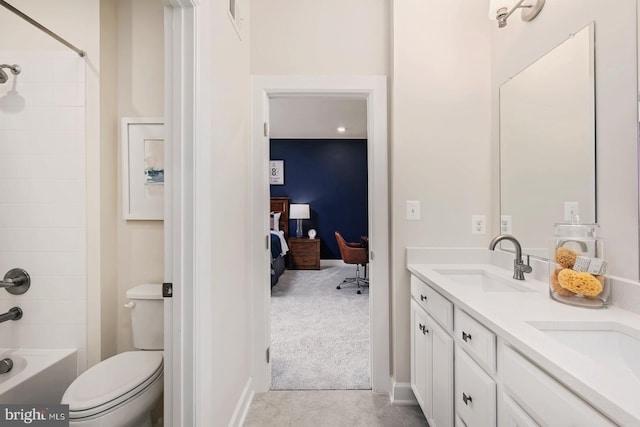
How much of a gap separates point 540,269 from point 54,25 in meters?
2.99

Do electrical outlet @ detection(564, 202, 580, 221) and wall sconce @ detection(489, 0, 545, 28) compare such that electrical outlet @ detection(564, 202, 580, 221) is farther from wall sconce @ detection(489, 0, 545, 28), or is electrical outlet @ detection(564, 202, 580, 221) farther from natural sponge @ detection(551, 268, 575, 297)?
wall sconce @ detection(489, 0, 545, 28)

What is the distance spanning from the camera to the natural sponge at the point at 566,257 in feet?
3.55

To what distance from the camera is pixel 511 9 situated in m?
1.54

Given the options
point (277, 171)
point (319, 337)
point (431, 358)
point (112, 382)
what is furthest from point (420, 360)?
point (277, 171)

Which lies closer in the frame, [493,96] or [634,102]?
[634,102]

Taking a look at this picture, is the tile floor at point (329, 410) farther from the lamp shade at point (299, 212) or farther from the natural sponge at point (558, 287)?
the lamp shade at point (299, 212)

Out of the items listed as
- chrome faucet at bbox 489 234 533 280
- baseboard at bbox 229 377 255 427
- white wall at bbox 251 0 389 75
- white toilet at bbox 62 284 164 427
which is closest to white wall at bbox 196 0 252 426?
baseboard at bbox 229 377 255 427

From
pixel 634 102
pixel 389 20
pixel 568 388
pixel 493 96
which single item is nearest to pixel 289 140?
pixel 389 20

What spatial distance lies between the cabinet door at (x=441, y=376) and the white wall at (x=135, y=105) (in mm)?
1597


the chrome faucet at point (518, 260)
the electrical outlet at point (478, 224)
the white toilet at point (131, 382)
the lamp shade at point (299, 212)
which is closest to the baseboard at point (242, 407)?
the white toilet at point (131, 382)

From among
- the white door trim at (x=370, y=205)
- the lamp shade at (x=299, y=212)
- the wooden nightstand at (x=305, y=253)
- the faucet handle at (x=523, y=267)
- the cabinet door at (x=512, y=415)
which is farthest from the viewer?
the lamp shade at (x=299, y=212)

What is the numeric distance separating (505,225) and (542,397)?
1248mm

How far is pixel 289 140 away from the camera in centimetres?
589

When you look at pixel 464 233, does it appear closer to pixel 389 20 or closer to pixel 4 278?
pixel 389 20
